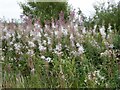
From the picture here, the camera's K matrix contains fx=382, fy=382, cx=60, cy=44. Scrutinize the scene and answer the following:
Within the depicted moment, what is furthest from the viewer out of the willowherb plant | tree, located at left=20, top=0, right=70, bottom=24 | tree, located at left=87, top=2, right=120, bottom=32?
tree, located at left=20, top=0, right=70, bottom=24

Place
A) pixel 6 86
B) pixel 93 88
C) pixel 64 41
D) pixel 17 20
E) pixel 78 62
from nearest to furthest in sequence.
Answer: pixel 93 88 < pixel 6 86 < pixel 78 62 < pixel 64 41 < pixel 17 20

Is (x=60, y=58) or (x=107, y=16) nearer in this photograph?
(x=60, y=58)

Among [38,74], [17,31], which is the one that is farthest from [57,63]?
[17,31]

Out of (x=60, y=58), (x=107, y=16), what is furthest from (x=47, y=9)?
(x=60, y=58)

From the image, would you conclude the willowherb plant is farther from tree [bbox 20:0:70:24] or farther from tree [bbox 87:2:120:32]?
tree [bbox 20:0:70:24]

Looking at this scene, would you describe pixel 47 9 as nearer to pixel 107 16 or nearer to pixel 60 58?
pixel 107 16

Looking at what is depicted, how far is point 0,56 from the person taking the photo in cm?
761

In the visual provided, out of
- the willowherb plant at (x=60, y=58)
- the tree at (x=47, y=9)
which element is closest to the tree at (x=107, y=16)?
the willowherb plant at (x=60, y=58)

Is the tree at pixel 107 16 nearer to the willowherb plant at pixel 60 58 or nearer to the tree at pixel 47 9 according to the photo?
the willowherb plant at pixel 60 58

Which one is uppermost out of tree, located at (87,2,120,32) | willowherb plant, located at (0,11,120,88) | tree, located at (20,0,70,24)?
tree, located at (20,0,70,24)

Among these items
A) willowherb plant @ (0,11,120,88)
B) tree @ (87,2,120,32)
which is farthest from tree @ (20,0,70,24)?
willowherb plant @ (0,11,120,88)

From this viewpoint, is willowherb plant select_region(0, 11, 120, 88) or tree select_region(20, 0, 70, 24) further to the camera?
tree select_region(20, 0, 70, 24)

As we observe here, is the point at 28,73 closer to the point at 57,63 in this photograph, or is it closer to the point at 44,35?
the point at 57,63

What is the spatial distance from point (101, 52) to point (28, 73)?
54.7 inches
